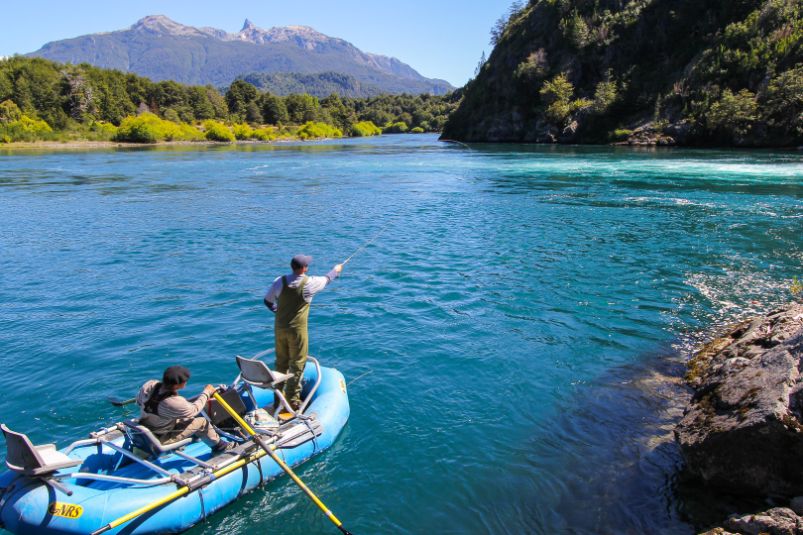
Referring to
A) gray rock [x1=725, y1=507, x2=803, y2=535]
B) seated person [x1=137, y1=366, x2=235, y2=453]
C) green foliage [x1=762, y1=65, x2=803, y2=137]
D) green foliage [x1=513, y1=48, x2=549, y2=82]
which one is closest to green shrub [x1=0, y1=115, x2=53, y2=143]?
green foliage [x1=513, y1=48, x2=549, y2=82]

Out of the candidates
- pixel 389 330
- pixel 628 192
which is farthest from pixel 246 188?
pixel 389 330

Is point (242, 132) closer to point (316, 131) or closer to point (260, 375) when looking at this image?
point (316, 131)

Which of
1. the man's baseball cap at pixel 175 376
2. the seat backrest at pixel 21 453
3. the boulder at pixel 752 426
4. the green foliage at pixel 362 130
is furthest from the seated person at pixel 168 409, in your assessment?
the green foliage at pixel 362 130

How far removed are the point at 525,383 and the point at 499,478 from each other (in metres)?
3.10

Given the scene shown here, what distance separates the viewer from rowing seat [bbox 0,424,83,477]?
5.96 metres

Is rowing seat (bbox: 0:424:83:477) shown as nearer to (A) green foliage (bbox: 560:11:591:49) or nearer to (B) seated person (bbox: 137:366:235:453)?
(B) seated person (bbox: 137:366:235:453)

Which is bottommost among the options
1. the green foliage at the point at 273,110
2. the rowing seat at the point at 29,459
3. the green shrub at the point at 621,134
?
the rowing seat at the point at 29,459

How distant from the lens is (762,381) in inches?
285

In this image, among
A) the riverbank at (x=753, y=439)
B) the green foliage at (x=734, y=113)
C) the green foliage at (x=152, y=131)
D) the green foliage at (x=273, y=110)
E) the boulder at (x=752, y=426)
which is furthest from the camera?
the green foliage at (x=273, y=110)

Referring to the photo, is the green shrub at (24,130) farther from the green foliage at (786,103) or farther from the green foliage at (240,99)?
the green foliage at (786,103)

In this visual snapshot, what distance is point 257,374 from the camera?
8.12 metres

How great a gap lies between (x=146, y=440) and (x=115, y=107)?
5579 inches

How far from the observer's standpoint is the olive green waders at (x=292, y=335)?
8570 mm

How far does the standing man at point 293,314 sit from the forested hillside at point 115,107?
116353 millimetres
